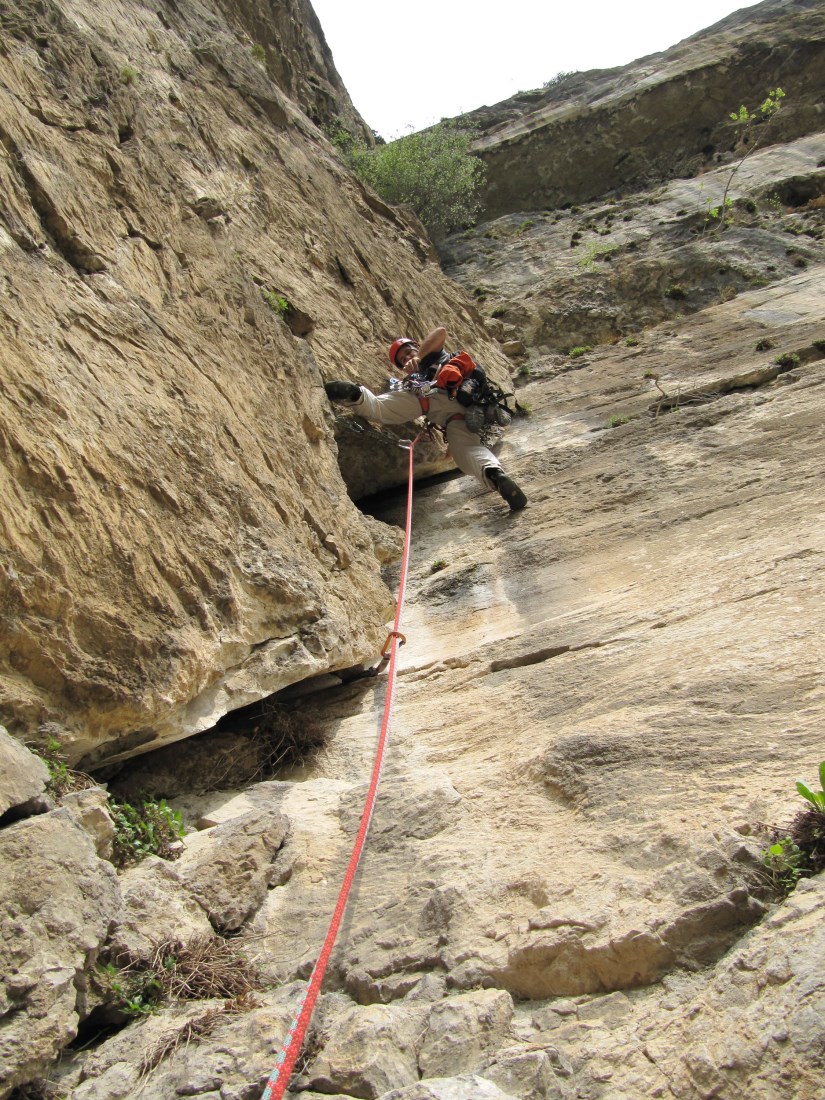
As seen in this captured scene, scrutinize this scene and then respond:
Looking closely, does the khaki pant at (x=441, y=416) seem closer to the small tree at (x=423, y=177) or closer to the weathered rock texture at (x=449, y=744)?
the weathered rock texture at (x=449, y=744)

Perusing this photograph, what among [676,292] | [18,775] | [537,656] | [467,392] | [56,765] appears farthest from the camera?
[676,292]

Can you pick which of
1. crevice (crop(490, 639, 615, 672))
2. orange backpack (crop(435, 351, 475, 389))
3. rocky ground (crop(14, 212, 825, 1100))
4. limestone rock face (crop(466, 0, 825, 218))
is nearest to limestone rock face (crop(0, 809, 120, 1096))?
rocky ground (crop(14, 212, 825, 1100))

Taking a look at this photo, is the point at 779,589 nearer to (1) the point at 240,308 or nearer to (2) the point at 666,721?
(2) the point at 666,721

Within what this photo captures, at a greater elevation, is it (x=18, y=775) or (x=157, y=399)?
(x=157, y=399)

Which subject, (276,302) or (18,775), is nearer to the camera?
(18,775)

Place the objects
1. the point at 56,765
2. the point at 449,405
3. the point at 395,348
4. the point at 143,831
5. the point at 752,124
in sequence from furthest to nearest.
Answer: the point at 752,124 → the point at 395,348 → the point at 449,405 → the point at 143,831 → the point at 56,765

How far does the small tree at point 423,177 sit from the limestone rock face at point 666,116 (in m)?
1.36

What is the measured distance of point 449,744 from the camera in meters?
5.66

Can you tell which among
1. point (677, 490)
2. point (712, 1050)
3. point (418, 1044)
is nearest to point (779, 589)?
point (677, 490)

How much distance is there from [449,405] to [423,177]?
13353 mm

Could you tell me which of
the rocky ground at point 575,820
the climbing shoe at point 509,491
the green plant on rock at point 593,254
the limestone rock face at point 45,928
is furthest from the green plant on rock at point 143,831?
the green plant on rock at point 593,254

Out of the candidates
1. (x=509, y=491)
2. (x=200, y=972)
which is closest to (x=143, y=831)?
(x=200, y=972)

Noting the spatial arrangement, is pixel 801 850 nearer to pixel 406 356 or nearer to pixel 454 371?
pixel 454 371

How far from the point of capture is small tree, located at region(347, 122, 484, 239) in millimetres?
20750
